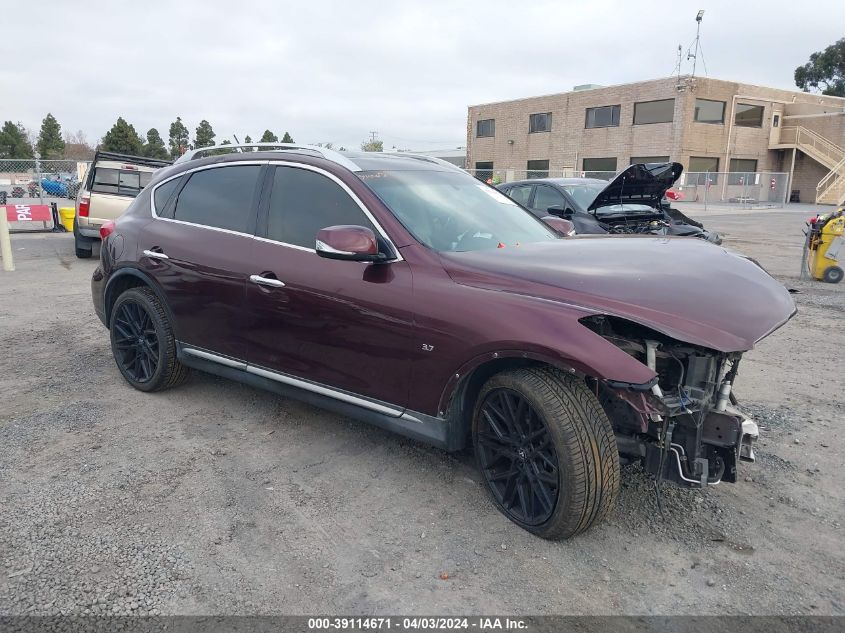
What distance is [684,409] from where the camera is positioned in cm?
263

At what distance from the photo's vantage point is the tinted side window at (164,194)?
15.2ft

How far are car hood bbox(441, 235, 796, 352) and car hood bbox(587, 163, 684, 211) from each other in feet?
17.8

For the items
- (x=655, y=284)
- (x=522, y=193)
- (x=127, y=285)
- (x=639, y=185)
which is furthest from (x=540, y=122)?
(x=655, y=284)

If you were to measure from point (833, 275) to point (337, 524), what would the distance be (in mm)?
9539

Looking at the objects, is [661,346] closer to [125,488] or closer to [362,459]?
[362,459]

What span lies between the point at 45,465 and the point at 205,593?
170 centimetres

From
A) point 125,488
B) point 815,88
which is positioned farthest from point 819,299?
point 815,88

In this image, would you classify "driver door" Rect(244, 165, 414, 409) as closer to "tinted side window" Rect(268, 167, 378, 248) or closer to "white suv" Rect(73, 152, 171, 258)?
"tinted side window" Rect(268, 167, 378, 248)

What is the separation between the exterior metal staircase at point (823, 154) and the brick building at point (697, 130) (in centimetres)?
5

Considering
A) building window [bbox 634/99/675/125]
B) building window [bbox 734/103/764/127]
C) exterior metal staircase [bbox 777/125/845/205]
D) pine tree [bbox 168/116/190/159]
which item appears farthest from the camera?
pine tree [bbox 168/116/190/159]

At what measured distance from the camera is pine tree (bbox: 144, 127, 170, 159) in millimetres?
53344

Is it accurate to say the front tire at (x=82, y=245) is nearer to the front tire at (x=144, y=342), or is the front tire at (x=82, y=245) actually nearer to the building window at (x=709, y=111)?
the front tire at (x=144, y=342)

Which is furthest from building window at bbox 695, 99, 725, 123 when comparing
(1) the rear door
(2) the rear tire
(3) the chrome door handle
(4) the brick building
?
(3) the chrome door handle

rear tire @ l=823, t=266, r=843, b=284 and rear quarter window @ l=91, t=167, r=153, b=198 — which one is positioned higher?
rear quarter window @ l=91, t=167, r=153, b=198
